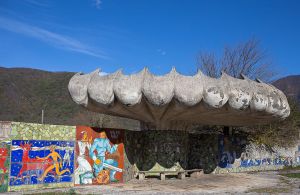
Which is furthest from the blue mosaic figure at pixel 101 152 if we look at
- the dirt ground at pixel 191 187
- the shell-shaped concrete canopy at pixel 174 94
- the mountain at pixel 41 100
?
the mountain at pixel 41 100

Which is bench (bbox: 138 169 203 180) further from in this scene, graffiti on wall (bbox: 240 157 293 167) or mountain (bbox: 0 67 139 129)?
mountain (bbox: 0 67 139 129)

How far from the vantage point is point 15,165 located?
1137 centimetres

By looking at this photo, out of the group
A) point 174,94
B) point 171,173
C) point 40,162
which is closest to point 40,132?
point 40,162

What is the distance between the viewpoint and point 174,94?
1265 cm

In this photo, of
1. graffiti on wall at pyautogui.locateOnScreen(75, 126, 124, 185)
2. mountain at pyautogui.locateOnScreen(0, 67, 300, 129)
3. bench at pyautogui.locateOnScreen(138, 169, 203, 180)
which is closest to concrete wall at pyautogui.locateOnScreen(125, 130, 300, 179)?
bench at pyautogui.locateOnScreen(138, 169, 203, 180)

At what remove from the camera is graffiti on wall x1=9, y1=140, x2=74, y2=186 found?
11.4m

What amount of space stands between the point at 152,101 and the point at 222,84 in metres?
2.49

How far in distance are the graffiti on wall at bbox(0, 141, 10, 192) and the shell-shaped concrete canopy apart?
3.25 metres

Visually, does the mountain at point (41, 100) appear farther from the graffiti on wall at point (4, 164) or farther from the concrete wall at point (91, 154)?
the graffiti on wall at point (4, 164)

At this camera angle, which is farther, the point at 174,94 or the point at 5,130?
the point at 174,94

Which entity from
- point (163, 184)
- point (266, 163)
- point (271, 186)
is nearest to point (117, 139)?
point (163, 184)

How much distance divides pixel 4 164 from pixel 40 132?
1.49 m

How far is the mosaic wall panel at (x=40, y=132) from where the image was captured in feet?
37.7

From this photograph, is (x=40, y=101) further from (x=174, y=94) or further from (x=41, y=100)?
(x=174, y=94)
